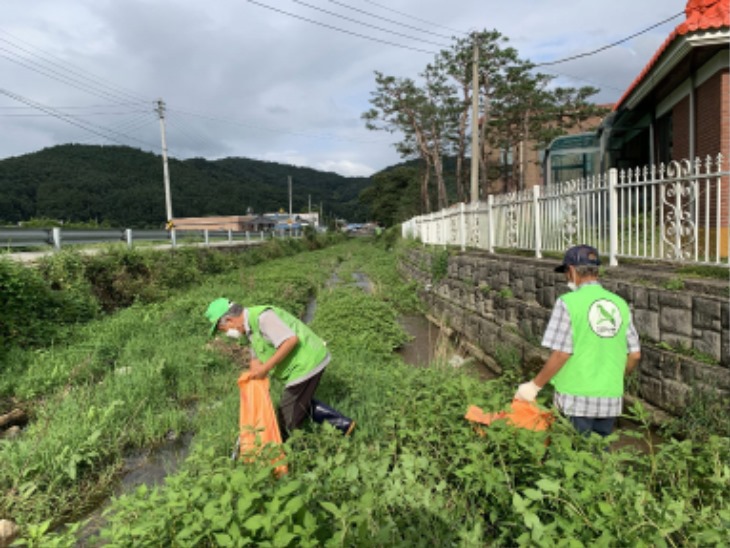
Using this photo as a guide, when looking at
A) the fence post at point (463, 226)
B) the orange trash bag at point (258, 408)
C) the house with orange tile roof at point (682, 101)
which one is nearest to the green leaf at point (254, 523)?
the orange trash bag at point (258, 408)

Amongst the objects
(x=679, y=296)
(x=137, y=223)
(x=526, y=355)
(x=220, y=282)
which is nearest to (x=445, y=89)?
(x=220, y=282)

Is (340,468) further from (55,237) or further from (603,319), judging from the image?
(55,237)

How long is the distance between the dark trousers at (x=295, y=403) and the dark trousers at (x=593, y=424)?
1988 mm

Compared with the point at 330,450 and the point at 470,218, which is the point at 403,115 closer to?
the point at 470,218

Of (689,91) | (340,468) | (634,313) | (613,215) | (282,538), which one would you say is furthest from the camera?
(689,91)

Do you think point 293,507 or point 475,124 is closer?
point 293,507

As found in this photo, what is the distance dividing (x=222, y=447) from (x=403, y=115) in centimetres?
2881

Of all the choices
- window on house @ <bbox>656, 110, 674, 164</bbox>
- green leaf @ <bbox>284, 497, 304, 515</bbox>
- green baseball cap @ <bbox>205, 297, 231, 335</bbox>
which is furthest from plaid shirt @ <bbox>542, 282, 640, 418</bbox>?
window on house @ <bbox>656, 110, 674, 164</bbox>

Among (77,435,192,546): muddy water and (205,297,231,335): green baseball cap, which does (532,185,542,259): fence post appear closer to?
(205,297,231,335): green baseball cap

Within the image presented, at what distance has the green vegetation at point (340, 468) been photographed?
6.66 feet

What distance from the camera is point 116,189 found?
62.6 m

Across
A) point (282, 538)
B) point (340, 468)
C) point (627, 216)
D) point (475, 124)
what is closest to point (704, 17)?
point (627, 216)

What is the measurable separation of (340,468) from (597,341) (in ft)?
5.67

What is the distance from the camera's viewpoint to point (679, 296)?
4203 mm
